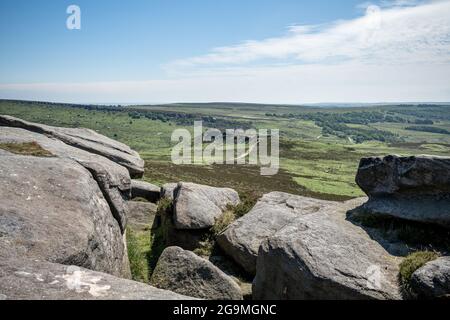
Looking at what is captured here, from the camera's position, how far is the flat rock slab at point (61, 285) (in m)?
6.76

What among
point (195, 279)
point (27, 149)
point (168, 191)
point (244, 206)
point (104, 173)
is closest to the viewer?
point (195, 279)

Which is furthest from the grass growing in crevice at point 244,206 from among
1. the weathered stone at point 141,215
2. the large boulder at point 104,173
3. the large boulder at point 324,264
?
the large boulder at point 104,173

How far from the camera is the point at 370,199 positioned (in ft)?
52.1

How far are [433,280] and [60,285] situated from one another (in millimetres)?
9762

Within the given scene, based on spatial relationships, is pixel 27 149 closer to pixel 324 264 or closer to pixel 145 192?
pixel 324 264

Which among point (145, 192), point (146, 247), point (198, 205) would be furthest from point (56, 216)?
point (145, 192)

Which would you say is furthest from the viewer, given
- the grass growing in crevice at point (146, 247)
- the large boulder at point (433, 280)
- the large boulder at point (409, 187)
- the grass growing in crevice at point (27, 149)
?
the grass growing in crevice at point (146, 247)

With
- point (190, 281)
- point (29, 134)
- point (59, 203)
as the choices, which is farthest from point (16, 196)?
point (29, 134)

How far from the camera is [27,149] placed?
15320mm

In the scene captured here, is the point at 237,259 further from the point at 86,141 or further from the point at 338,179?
the point at 338,179

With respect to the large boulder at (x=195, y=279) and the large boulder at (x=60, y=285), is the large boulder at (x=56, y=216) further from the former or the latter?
the large boulder at (x=195, y=279)

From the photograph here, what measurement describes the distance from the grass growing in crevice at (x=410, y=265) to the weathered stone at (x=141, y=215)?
1545 centimetres

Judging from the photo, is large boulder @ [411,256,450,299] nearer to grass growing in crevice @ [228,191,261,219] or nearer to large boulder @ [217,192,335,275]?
large boulder @ [217,192,335,275]

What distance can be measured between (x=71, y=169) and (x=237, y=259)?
27.0 ft
